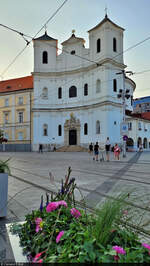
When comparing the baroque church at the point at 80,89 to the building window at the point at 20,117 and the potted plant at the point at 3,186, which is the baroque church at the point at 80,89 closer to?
the building window at the point at 20,117

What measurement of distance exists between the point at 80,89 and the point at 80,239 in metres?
42.7

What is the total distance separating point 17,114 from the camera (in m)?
50.4

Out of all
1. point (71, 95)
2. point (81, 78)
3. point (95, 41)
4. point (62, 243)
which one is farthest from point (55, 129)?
point (62, 243)

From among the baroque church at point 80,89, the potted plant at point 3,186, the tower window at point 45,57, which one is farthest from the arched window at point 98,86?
the potted plant at point 3,186

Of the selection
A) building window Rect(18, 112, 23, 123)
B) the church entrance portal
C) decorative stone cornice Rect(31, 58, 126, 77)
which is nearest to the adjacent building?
building window Rect(18, 112, 23, 123)

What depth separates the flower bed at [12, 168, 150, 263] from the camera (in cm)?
110

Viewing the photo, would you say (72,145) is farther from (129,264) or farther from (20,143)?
(129,264)

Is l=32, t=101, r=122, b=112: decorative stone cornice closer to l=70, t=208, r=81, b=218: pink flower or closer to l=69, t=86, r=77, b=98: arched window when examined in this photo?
l=69, t=86, r=77, b=98: arched window

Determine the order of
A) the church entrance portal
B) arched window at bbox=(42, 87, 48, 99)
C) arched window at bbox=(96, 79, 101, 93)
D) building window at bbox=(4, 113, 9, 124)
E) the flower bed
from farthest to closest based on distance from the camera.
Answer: building window at bbox=(4, 113, 9, 124) < arched window at bbox=(42, 87, 48, 99) < the church entrance portal < arched window at bbox=(96, 79, 101, 93) < the flower bed

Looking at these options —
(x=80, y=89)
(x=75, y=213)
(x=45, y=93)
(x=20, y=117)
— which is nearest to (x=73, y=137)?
(x=80, y=89)

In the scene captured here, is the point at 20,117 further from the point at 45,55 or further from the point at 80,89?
the point at 80,89

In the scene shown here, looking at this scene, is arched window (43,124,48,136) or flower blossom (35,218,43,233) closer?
flower blossom (35,218,43,233)

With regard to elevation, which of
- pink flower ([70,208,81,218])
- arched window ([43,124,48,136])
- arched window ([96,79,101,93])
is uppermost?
arched window ([96,79,101,93])

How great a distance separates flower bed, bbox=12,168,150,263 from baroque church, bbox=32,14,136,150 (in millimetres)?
35029
